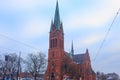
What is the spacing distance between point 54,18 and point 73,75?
102 feet

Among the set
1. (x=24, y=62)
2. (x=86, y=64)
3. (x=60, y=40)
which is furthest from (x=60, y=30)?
(x=24, y=62)

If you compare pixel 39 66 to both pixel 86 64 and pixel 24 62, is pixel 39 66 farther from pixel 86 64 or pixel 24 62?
→ pixel 86 64

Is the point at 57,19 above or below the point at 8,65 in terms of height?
above

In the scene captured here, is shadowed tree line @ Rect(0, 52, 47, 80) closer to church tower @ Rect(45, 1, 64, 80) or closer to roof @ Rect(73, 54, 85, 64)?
church tower @ Rect(45, 1, 64, 80)

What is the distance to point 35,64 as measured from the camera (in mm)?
68250

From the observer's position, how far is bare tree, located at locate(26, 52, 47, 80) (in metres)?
68.3

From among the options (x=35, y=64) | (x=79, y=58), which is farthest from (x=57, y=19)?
(x=35, y=64)

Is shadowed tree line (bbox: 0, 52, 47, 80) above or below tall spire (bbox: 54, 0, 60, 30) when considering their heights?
below

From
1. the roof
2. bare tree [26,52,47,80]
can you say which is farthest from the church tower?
bare tree [26,52,47,80]

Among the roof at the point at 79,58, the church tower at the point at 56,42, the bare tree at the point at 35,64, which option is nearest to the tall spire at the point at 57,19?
the church tower at the point at 56,42

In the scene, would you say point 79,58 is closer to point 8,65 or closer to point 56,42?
point 56,42

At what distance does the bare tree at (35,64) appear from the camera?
68269mm

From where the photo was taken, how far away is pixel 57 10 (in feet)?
341

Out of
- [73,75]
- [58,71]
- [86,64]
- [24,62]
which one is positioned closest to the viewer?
[24,62]
